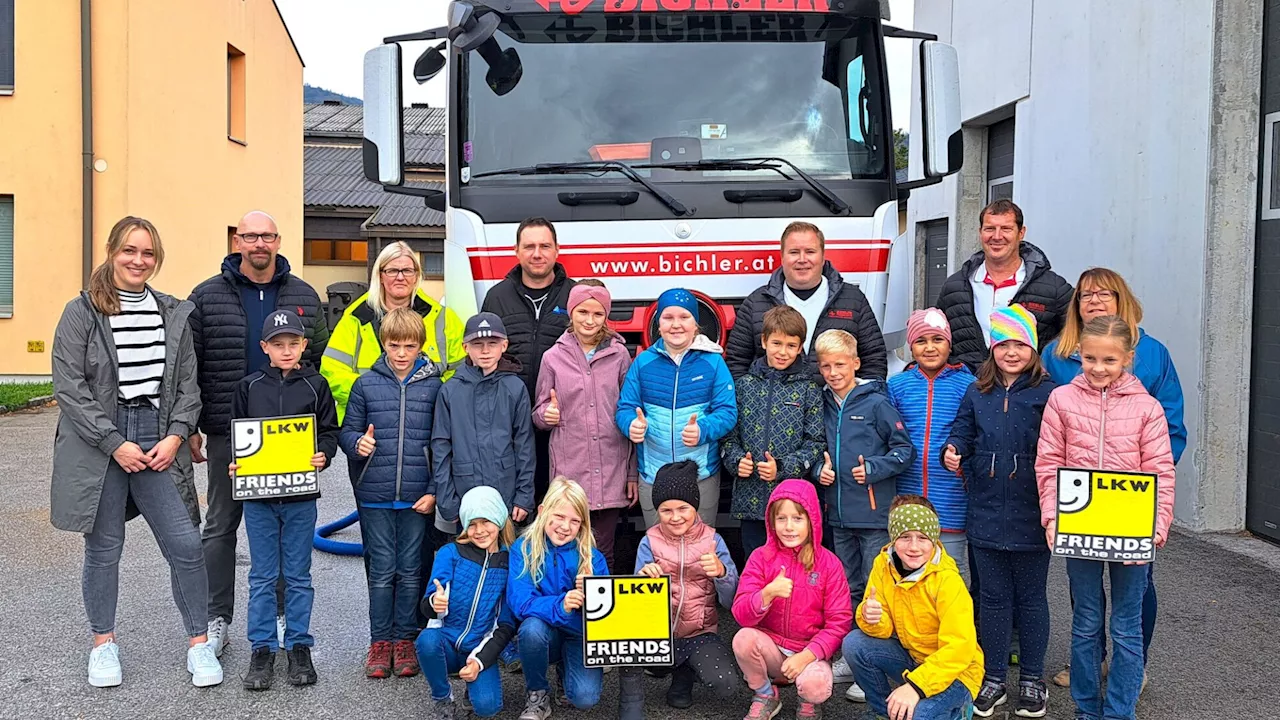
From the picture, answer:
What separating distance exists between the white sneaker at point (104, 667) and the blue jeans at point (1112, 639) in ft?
13.1

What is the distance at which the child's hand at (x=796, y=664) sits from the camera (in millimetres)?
4359

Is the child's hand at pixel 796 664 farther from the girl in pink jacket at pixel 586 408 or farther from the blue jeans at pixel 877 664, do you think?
the girl in pink jacket at pixel 586 408

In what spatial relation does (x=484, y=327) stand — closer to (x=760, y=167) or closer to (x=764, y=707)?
(x=760, y=167)

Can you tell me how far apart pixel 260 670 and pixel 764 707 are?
2.16 m

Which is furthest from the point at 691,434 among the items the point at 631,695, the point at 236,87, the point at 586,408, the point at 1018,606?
the point at 236,87

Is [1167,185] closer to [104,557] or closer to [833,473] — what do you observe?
[833,473]

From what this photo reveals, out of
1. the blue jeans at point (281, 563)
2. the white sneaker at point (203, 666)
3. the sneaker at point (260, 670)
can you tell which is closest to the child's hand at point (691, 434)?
the blue jeans at point (281, 563)

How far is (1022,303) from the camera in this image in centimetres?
520

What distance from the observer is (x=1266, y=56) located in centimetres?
757

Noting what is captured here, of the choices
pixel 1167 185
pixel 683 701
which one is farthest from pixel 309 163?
pixel 683 701

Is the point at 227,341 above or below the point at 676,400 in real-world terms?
above

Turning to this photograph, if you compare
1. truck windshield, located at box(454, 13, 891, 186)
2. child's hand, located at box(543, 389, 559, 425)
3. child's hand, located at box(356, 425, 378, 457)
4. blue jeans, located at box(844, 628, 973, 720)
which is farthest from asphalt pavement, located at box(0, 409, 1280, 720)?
truck windshield, located at box(454, 13, 891, 186)

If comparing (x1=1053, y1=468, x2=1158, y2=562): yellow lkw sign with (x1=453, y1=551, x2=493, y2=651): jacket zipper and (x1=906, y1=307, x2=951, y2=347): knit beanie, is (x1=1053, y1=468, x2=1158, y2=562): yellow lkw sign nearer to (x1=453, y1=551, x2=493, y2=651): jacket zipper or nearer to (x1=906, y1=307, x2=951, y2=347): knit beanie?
(x1=906, y1=307, x2=951, y2=347): knit beanie

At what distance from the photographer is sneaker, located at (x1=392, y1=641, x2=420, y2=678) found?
16.6 feet
